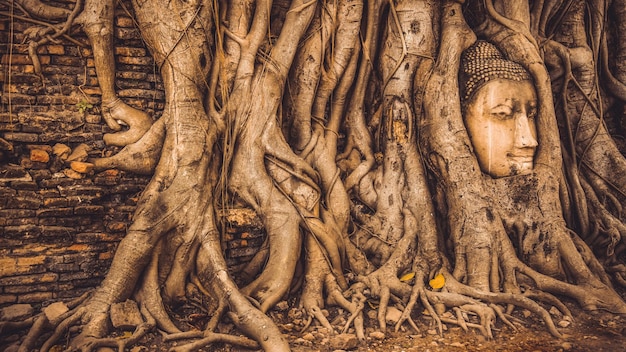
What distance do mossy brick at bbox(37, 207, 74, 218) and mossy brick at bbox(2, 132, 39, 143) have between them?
52cm

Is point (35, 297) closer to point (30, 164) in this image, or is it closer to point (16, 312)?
point (16, 312)

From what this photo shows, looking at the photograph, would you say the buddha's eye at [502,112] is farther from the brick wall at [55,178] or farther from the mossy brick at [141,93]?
the brick wall at [55,178]

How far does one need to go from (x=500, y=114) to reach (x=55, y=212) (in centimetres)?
373

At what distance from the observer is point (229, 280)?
11.6 feet

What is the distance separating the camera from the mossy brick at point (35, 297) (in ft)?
11.1

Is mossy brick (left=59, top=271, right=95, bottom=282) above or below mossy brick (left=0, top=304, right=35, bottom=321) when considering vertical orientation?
above

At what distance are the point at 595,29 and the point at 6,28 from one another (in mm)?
5540

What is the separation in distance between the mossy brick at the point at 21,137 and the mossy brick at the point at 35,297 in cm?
110

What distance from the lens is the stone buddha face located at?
4.29 meters

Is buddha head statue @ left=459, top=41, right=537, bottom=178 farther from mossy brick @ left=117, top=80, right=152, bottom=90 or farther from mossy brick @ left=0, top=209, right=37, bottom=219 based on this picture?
mossy brick @ left=0, top=209, right=37, bottom=219

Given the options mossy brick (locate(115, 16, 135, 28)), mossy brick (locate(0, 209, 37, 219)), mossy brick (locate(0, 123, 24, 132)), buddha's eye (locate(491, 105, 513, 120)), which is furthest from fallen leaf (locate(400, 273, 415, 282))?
mossy brick (locate(0, 123, 24, 132))

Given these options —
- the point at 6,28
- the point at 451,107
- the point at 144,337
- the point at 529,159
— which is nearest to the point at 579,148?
the point at 529,159

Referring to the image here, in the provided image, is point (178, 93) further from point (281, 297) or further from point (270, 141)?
point (281, 297)

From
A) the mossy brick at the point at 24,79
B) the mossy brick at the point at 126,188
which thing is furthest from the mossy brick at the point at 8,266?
the mossy brick at the point at 24,79
